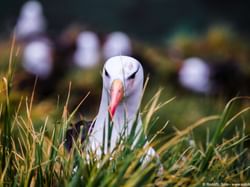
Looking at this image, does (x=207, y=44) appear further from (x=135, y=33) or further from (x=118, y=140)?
(x=118, y=140)

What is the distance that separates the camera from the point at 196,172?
99.7 inches

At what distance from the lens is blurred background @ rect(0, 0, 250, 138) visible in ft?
22.2

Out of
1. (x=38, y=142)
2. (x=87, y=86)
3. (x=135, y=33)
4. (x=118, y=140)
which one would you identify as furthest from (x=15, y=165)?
(x=135, y=33)

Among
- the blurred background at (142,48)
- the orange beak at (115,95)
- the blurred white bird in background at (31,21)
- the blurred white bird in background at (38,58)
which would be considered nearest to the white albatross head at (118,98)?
the orange beak at (115,95)

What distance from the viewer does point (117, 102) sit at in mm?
2574

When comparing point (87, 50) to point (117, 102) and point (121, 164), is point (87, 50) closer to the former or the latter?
point (117, 102)

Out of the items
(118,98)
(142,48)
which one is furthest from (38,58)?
(118,98)

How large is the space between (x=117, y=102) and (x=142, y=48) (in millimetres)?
6011

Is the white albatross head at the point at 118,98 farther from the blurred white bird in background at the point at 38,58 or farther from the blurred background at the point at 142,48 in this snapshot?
the blurred white bird in background at the point at 38,58

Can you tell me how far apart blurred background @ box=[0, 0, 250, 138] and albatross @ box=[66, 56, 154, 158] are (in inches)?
88.5

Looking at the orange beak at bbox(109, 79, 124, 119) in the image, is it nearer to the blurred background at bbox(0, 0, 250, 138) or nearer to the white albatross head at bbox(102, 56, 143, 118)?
the white albatross head at bbox(102, 56, 143, 118)

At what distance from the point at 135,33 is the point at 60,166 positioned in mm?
7622

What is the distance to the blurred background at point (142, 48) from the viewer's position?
22.2ft

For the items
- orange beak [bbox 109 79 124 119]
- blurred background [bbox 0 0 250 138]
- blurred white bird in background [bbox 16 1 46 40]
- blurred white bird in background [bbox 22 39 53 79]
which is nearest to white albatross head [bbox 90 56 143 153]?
orange beak [bbox 109 79 124 119]
